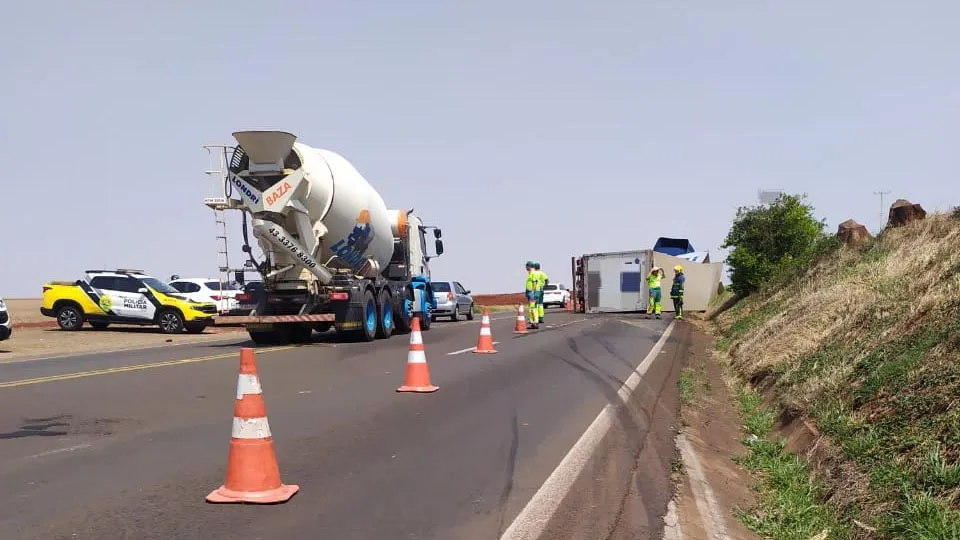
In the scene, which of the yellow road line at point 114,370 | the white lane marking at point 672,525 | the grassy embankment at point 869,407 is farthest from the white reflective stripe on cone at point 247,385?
the yellow road line at point 114,370

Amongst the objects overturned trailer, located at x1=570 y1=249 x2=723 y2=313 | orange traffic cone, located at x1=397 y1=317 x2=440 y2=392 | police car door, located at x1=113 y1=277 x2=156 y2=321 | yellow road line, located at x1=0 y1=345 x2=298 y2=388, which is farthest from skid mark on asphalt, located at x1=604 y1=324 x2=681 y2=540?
overturned trailer, located at x1=570 y1=249 x2=723 y2=313

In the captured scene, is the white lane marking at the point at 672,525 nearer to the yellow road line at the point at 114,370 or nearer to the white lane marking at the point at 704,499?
the white lane marking at the point at 704,499

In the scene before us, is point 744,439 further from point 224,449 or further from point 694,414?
point 224,449

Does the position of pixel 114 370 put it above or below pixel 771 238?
below

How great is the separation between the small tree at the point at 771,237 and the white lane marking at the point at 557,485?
20.7 metres

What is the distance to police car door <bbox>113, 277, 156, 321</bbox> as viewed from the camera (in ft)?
81.5

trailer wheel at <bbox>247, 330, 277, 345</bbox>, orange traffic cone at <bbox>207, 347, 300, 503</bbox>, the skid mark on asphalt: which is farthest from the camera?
trailer wheel at <bbox>247, 330, 277, 345</bbox>

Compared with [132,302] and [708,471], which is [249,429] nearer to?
[708,471]

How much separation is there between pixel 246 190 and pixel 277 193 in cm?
64

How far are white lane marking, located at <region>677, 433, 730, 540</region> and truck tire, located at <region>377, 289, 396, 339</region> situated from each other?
13952mm

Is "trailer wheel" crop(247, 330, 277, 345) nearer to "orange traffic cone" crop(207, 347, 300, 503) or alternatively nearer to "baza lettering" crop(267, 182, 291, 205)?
"baza lettering" crop(267, 182, 291, 205)

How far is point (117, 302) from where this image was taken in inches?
977

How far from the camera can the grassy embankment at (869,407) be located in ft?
16.0

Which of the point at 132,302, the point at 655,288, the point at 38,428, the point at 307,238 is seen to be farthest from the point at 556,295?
the point at 38,428
